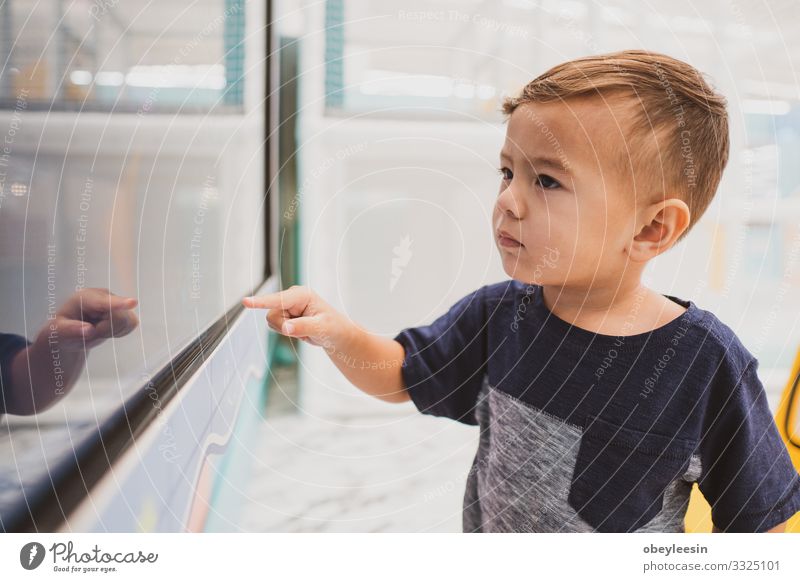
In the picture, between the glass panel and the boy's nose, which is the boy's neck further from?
the glass panel

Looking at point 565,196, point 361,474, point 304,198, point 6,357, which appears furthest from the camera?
point 304,198

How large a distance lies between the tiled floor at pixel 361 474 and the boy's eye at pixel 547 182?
11.2 inches

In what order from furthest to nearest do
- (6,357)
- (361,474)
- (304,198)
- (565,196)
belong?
(304,198) → (361,474) → (565,196) → (6,357)

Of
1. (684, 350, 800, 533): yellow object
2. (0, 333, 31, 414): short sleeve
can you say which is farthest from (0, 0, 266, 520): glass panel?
(684, 350, 800, 533): yellow object

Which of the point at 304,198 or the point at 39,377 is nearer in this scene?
the point at 39,377

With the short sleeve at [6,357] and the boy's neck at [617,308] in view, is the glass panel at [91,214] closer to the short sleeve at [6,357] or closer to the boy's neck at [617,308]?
the short sleeve at [6,357]

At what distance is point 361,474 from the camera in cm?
63

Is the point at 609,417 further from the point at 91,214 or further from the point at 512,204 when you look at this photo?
the point at 91,214

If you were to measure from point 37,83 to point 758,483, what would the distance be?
42cm

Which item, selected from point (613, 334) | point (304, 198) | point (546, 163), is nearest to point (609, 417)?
point (613, 334)

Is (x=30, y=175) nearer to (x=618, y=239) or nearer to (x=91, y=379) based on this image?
(x=91, y=379)

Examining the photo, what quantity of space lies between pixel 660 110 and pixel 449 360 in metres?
Answer: 0.21

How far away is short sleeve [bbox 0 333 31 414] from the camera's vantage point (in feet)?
0.70
